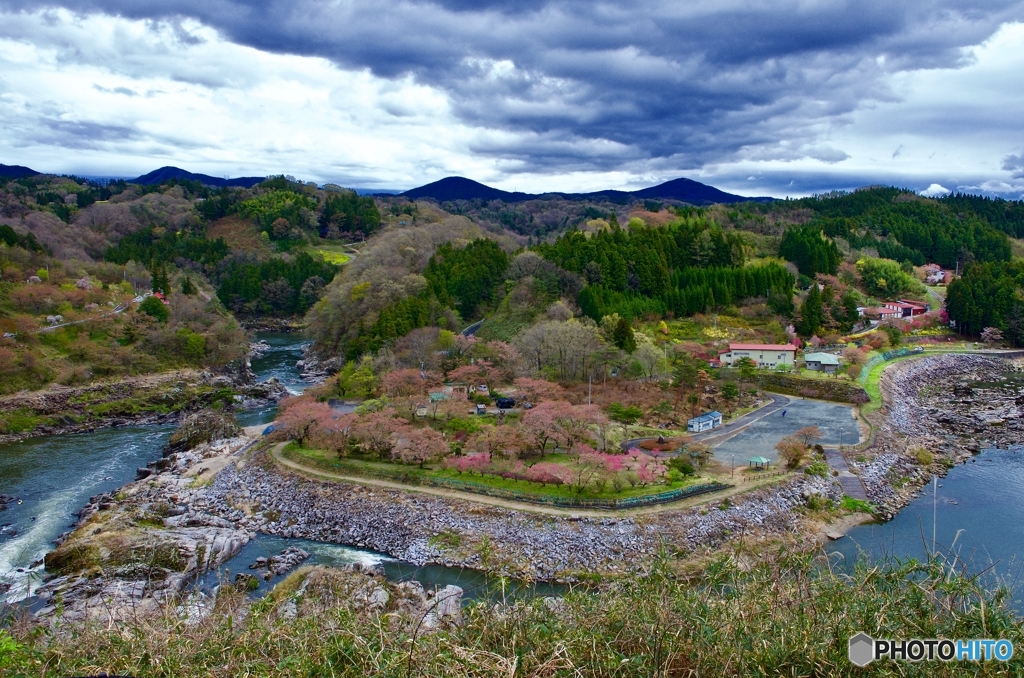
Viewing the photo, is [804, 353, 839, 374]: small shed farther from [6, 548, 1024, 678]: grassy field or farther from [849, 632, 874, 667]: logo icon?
[849, 632, 874, 667]: logo icon

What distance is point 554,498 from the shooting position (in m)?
17.5

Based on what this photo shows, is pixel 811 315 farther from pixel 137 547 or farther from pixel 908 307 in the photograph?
pixel 137 547

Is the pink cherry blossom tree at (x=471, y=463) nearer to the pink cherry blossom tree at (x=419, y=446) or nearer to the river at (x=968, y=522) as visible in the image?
the pink cherry blossom tree at (x=419, y=446)

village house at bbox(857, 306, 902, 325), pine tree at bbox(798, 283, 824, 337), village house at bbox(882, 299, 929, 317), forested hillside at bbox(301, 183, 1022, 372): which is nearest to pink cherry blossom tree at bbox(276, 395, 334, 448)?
forested hillside at bbox(301, 183, 1022, 372)

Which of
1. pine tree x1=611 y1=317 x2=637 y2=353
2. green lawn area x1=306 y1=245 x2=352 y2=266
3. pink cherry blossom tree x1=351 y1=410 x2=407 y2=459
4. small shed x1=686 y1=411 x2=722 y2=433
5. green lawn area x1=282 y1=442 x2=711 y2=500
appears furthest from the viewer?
green lawn area x1=306 y1=245 x2=352 y2=266

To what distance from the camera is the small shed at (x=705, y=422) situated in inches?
914

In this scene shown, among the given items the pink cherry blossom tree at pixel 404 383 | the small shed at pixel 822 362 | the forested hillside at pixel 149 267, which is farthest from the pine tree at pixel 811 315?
the forested hillside at pixel 149 267

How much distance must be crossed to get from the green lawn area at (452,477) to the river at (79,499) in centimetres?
304

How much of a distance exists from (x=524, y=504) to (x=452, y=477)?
251 centimetres

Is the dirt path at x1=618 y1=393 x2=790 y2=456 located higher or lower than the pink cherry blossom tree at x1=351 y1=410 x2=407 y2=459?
lower

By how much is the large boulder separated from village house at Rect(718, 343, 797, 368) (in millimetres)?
22574

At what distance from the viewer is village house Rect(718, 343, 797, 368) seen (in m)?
32.0

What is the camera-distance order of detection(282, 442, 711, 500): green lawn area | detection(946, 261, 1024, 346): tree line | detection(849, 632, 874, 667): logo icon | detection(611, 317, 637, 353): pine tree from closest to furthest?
1. detection(849, 632, 874, 667): logo icon
2. detection(282, 442, 711, 500): green lawn area
3. detection(611, 317, 637, 353): pine tree
4. detection(946, 261, 1024, 346): tree line

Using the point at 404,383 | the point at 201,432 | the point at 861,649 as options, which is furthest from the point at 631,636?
the point at 201,432
